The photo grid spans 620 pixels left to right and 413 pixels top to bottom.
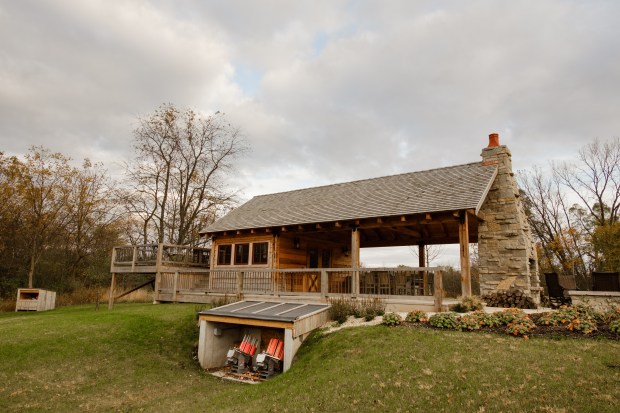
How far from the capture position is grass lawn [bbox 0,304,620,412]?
5570 mm

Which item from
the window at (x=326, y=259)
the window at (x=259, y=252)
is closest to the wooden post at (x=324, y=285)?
the window at (x=259, y=252)

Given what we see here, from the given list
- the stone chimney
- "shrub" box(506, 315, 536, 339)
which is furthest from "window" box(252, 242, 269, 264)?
"shrub" box(506, 315, 536, 339)

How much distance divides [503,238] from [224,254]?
12006 millimetres

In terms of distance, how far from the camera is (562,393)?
528 centimetres

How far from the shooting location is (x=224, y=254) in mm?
18344

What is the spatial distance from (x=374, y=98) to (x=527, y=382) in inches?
502

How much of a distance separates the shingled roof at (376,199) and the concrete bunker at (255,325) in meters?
4.50

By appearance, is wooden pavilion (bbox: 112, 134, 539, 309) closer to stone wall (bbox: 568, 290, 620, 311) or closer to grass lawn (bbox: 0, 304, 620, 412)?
stone wall (bbox: 568, 290, 620, 311)

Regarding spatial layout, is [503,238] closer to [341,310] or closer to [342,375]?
[341,310]

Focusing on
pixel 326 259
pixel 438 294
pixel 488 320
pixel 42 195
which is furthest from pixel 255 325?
pixel 42 195

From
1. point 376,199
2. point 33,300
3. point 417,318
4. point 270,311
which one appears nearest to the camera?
point 417,318

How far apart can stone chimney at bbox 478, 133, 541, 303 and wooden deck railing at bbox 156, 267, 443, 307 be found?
266 cm

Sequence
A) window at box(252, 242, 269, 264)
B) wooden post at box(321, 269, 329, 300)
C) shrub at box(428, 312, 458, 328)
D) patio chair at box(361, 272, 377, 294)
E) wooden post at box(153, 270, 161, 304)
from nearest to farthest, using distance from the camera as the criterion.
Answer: shrub at box(428, 312, 458, 328), wooden post at box(321, 269, 329, 300), patio chair at box(361, 272, 377, 294), window at box(252, 242, 269, 264), wooden post at box(153, 270, 161, 304)

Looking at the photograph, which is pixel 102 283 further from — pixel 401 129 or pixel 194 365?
pixel 401 129
